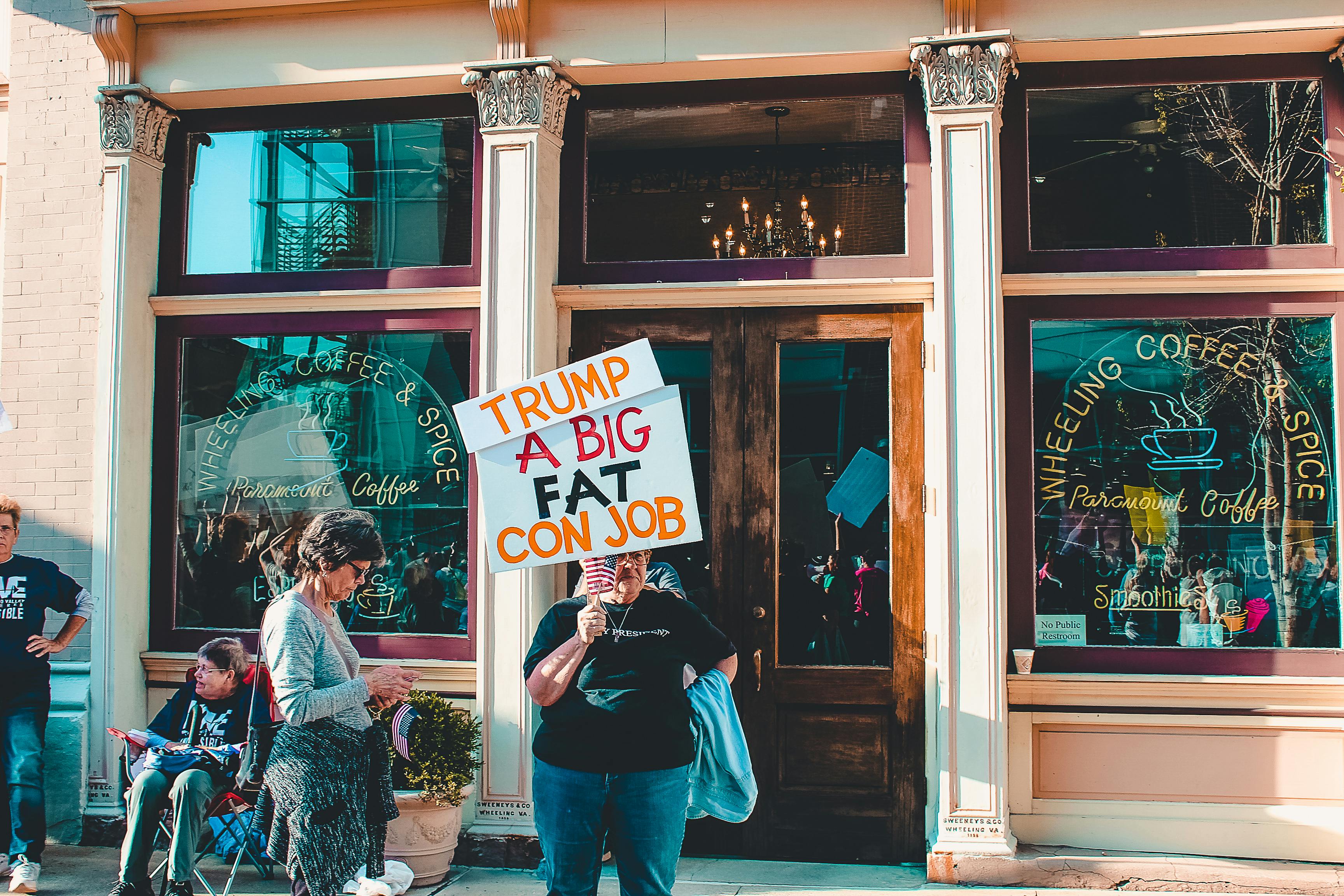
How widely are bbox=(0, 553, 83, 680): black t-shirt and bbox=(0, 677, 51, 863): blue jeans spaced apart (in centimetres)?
10

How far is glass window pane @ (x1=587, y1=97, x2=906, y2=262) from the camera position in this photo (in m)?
5.87

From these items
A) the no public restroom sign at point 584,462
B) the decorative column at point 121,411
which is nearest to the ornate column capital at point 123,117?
the decorative column at point 121,411

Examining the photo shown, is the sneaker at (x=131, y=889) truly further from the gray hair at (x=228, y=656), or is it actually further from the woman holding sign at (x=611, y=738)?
the woman holding sign at (x=611, y=738)

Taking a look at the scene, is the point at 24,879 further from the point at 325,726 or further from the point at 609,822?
the point at 609,822

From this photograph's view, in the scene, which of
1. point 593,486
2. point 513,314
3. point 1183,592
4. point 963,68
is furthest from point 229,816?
point 963,68

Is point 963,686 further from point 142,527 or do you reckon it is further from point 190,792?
point 142,527

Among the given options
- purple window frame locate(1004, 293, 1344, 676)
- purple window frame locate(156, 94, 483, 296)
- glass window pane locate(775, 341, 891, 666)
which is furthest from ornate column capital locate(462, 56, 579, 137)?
purple window frame locate(1004, 293, 1344, 676)

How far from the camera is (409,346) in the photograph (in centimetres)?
611

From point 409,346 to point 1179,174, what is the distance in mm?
4232

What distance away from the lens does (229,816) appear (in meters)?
4.73

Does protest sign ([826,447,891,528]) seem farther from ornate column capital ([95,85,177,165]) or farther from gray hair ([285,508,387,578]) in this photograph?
ornate column capital ([95,85,177,165])

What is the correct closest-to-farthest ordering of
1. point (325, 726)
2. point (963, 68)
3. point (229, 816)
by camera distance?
point (325, 726)
point (229, 816)
point (963, 68)

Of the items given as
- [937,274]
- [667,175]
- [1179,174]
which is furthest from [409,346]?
[1179,174]

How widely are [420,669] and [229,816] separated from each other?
1.34m
